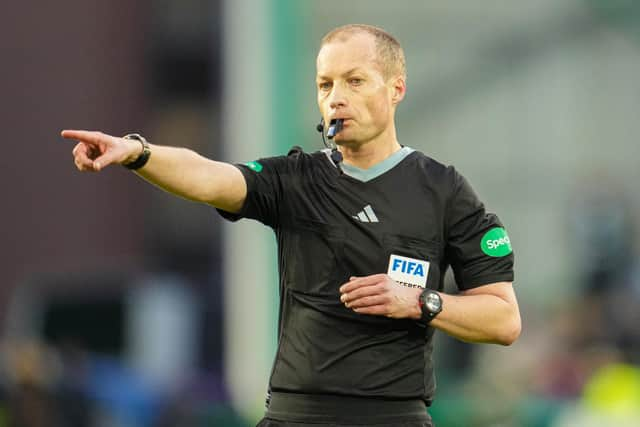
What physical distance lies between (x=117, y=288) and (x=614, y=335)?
689cm

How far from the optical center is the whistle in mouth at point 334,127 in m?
4.88

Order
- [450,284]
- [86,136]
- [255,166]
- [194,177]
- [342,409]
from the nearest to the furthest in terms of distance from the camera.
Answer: [86,136] < [194,177] < [342,409] < [255,166] < [450,284]

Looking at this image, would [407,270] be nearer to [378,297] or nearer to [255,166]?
[378,297]

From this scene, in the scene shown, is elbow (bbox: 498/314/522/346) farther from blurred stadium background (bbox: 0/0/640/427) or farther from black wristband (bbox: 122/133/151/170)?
blurred stadium background (bbox: 0/0/640/427)

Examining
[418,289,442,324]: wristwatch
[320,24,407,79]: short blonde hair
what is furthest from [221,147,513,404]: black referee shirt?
[320,24,407,79]: short blonde hair

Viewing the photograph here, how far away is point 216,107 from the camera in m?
24.8

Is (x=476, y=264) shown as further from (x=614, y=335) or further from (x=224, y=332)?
(x=224, y=332)

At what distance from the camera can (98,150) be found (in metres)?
4.60

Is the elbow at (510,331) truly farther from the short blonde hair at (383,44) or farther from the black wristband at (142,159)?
the black wristband at (142,159)

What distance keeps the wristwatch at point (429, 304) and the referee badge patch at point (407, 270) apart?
0.35 ft

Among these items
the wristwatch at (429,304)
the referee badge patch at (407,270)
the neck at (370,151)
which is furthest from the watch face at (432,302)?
the neck at (370,151)

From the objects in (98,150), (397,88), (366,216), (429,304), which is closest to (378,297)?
(429,304)

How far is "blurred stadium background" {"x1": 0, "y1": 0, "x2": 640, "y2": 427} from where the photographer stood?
1120 cm

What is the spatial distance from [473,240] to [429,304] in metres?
0.34
